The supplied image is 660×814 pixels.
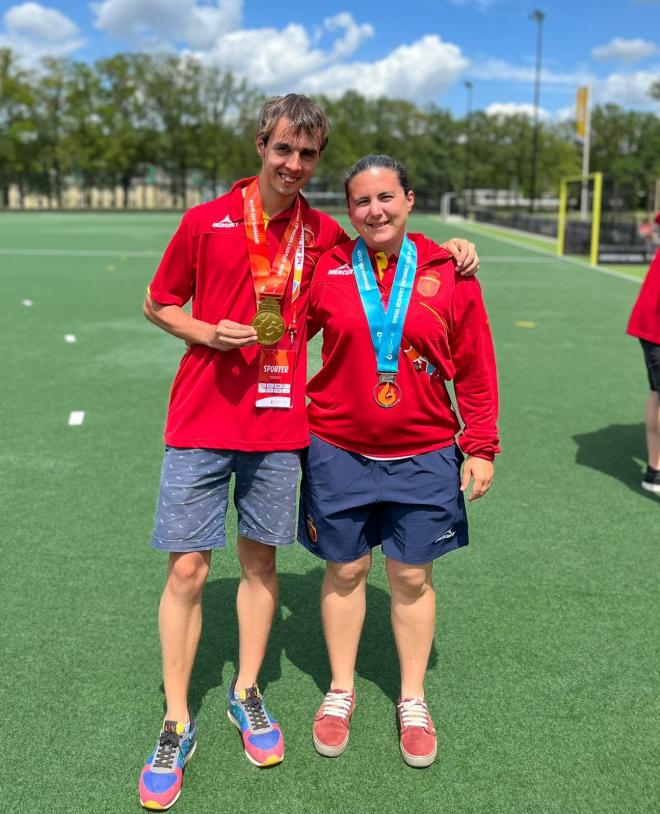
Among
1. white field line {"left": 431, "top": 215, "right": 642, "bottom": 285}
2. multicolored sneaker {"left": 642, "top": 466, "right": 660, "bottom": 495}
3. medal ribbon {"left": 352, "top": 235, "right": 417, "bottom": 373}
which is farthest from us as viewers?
white field line {"left": 431, "top": 215, "right": 642, "bottom": 285}

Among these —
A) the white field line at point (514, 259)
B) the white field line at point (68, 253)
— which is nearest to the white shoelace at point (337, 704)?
the white field line at point (514, 259)

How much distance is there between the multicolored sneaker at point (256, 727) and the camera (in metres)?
2.55

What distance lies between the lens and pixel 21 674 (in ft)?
9.87

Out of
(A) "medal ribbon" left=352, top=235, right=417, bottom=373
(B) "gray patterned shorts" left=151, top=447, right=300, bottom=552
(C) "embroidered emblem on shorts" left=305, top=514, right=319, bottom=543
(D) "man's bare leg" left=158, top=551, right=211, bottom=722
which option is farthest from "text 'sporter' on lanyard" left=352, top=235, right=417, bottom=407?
(D) "man's bare leg" left=158, top=551, right=211, bottom=722

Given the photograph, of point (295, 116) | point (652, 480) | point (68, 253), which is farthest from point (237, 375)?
point (68, 253)

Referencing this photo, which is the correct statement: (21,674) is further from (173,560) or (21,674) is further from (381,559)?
(381,559)

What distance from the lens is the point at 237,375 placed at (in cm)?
244

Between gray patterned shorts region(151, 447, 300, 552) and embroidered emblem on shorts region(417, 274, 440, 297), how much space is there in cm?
63

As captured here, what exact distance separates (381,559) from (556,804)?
5.93 ft

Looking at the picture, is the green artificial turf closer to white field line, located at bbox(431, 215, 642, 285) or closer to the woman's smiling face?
Answer: the woman's smiling face

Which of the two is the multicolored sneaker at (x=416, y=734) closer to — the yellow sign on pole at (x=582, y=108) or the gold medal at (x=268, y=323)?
the gold medal at (x=268, y=323)

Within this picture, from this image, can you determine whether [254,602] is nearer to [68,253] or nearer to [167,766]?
[167,766]

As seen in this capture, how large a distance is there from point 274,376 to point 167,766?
1.22 meters

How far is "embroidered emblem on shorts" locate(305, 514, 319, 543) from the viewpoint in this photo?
2.64m
